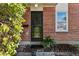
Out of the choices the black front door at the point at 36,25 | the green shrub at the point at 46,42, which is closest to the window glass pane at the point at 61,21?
the black front door at the point at 36,25

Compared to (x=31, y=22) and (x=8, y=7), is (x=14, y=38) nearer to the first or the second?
(x=8, y=7)

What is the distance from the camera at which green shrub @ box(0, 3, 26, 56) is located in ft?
7.44

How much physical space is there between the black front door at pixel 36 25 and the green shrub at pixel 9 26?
165 cm

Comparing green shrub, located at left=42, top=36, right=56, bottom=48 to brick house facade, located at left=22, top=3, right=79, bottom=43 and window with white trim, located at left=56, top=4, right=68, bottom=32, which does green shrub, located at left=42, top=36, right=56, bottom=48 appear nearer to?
brick house facade, located at left=22, top=3, right=79, bottom=43

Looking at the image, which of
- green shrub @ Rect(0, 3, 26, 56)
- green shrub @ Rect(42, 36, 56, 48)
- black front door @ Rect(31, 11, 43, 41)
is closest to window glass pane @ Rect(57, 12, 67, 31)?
black front door @ Rect(31, 11, 43, 41)

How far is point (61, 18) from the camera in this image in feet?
18.1

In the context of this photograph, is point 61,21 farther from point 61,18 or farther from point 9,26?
point 9,26

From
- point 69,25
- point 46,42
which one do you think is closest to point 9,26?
point 46,42

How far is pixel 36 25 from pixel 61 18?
1.03m

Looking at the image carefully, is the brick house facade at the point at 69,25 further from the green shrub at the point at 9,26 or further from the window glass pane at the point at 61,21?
the green shrub at the point at 9,26

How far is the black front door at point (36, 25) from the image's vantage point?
4.38m

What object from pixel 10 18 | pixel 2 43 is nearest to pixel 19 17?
pixel 10 18

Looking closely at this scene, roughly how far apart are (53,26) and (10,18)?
110 inches

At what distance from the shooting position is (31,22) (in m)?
4.54
